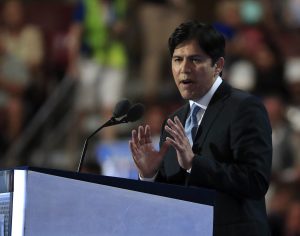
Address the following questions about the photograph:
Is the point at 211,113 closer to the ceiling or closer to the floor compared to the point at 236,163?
closer to the ceiling

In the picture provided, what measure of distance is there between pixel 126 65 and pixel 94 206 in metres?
6.35

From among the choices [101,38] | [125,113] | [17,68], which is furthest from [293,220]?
[125,113]

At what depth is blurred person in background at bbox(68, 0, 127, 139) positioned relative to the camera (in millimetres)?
8852

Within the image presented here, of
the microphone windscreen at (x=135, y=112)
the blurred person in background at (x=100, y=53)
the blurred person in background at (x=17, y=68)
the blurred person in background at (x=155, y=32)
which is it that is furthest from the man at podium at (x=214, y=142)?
the blurred person in background at (x=17, y=68)

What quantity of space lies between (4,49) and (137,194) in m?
6.45

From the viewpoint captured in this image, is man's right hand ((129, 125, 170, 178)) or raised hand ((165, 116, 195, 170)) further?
man's right hand ((129, 125, 170, 178))

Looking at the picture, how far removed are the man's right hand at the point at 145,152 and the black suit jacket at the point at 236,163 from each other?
0.37 ft

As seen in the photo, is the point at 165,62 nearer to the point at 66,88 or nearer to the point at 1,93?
the point at 66,88

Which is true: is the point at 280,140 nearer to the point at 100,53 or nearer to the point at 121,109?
the point at 100,53

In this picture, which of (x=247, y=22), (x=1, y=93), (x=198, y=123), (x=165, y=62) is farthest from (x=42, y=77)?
(x=198, y=123)

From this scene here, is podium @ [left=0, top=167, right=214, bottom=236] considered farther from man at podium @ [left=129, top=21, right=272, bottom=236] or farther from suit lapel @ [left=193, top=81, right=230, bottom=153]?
suit lapel @ [left=193, top=81, right=230, bottom=153]

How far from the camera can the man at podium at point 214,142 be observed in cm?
330

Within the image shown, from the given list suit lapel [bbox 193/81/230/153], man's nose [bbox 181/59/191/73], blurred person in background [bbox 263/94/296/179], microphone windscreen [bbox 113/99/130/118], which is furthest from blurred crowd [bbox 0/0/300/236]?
man's nose [bbox 181/59/191/73]

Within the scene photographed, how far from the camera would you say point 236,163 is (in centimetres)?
335
